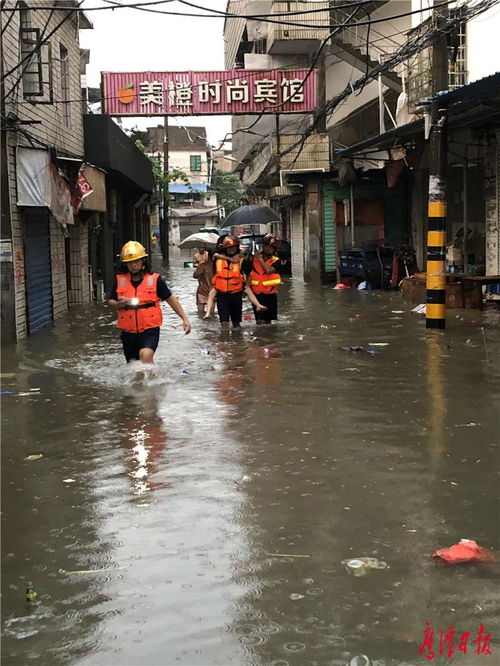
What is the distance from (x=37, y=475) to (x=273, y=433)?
2054mm

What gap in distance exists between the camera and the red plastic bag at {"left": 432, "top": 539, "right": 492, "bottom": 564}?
421 cm

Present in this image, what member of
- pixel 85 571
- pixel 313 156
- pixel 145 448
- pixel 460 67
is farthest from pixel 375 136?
pixel 85 571

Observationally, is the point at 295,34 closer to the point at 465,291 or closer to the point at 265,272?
the point at 465,291

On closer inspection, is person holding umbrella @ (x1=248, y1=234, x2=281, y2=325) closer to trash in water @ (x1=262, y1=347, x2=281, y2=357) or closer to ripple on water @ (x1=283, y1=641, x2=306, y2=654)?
trash in water @ (x1=262, y1=347, x2=281, y2=357)

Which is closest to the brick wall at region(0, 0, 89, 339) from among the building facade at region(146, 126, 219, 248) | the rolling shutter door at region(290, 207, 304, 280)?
the rolling shutter door at region(290, 207, 304, 280)

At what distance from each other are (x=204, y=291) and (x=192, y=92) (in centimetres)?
1004

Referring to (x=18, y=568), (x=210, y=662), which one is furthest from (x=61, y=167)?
(x=210, y=662)

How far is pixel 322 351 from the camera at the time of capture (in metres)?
11.8

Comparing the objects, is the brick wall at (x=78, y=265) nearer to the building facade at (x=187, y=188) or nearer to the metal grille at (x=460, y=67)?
the metal grille at (x=460, y=67)

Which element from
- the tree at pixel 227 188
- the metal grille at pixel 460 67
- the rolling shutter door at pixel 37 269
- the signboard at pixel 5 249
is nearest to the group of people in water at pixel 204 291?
the rolling shutter door at pixel 37 269

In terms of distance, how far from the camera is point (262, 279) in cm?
1430

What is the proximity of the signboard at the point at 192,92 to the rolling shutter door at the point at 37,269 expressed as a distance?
10612 millimetres

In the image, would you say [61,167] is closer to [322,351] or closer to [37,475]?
[322,351]

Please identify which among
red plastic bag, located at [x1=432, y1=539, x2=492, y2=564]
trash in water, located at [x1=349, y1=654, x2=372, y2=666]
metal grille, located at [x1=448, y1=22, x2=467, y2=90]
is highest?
metal grille, located at [x1=448, y1=22, x2=467, y2=90]
